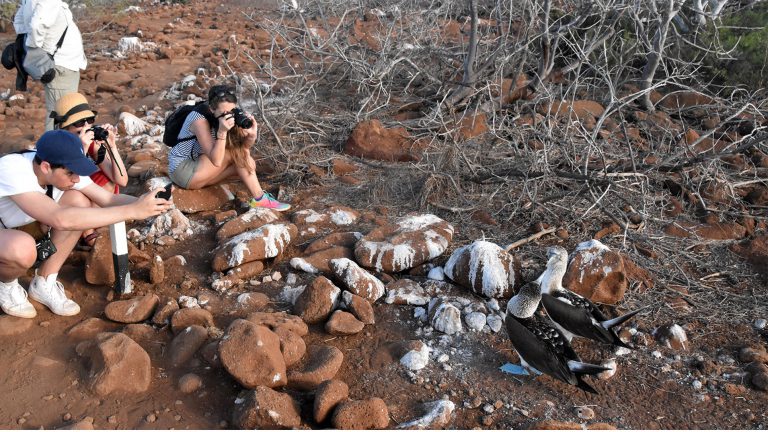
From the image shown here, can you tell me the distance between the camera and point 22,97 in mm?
6891

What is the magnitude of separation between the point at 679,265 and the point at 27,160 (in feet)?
11.6

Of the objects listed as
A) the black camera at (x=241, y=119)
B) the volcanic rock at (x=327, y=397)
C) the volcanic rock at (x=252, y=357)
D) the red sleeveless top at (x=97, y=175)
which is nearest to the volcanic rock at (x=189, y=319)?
the volcanic rock at (x=252, y=357)

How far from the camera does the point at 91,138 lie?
3.54m

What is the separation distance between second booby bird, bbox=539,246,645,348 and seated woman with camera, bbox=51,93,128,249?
2400 mm

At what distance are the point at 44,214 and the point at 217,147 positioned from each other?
1.36m

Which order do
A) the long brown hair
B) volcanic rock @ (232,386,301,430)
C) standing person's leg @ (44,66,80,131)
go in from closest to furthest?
volcanic rock @ (232,386,301,430) → the long brown hair → standing person's leg @ (44,66,80,131)

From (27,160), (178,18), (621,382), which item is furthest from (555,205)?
(178,18)

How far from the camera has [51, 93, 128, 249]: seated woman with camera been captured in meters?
3.51

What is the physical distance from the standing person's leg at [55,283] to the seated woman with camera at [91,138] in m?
0.44

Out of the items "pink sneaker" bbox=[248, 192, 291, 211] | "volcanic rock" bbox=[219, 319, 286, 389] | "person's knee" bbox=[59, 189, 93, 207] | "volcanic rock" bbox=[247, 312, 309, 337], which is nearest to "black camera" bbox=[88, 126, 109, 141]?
"person's knee" bbox=[59, 189, 93, 207]

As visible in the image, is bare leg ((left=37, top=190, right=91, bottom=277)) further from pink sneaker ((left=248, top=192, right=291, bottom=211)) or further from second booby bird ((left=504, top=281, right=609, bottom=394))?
second booby bird ((left=504, top=281, right=609, bottom=394))

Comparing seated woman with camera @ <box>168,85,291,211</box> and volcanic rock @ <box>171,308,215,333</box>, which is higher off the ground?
seated woman with camera @ <box>168,85,291,211</box>

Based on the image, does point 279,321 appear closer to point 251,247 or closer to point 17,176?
point 251,247

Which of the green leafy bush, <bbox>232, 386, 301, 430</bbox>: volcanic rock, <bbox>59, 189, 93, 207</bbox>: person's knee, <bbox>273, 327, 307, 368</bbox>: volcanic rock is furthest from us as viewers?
the green leafy bush
